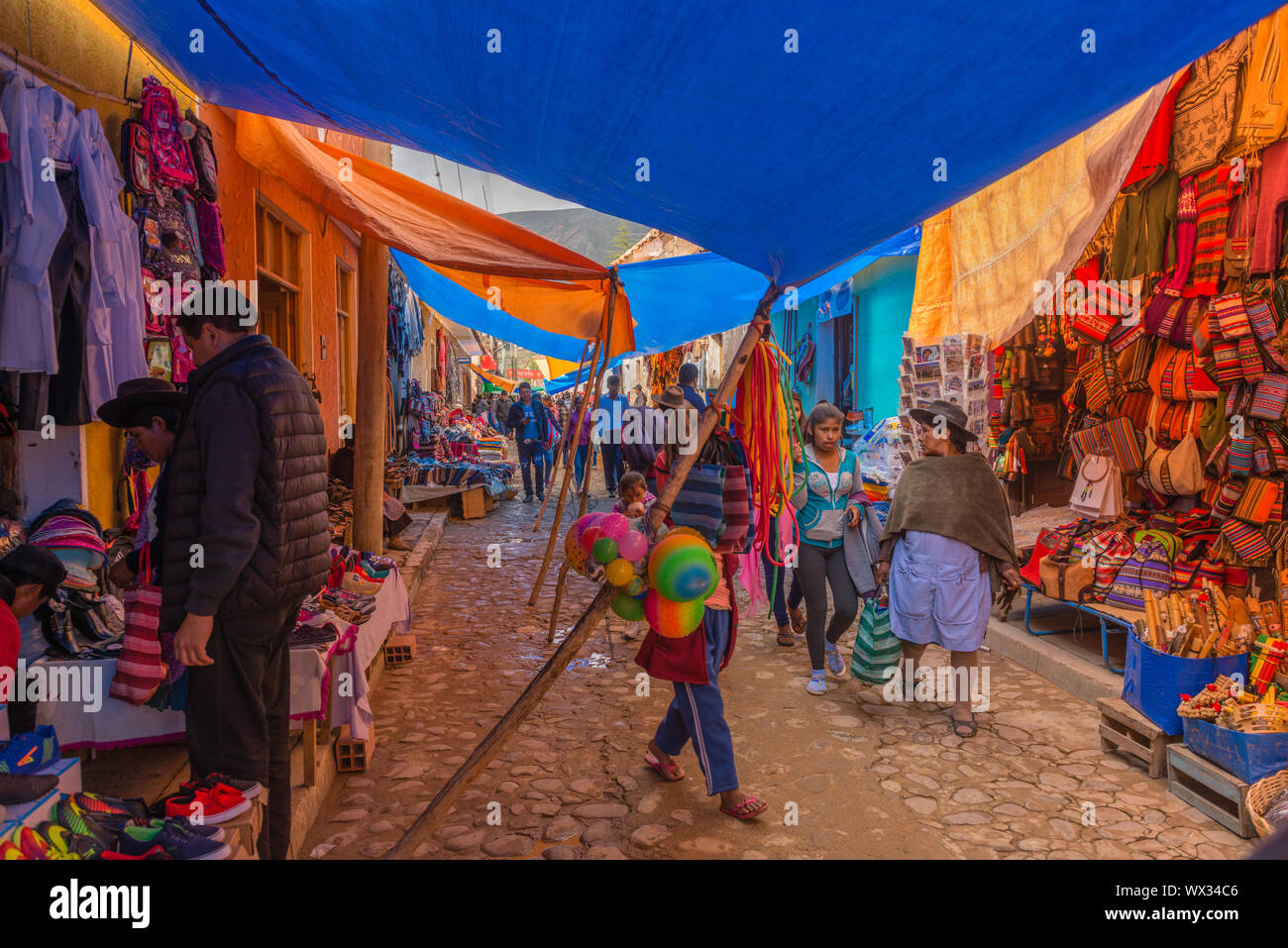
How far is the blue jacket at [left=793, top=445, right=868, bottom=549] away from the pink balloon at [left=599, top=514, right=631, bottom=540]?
101 inches

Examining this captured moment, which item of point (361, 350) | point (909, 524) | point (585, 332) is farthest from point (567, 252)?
point (909, 524)

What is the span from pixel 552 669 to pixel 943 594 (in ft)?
9.15

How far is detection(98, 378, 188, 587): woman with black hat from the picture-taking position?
269cm

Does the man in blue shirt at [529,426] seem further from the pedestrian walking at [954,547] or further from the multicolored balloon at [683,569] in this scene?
the multicolored balloon at [683,569]

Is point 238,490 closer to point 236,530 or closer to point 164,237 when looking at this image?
point 236,530

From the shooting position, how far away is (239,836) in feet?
7.43

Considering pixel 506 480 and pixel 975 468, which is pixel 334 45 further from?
pixel 506 480

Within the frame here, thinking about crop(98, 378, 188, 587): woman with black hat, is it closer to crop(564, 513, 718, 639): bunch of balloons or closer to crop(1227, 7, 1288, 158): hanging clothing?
crop(564, 513, 718, 639): bunch of balloons

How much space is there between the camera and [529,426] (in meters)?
13.8

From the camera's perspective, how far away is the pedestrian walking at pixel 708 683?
3510mm

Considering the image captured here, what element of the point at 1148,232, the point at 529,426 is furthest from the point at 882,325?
the point at 529,426

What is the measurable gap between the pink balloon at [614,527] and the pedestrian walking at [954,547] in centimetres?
243

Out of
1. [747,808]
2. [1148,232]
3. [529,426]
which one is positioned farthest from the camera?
[529,426]

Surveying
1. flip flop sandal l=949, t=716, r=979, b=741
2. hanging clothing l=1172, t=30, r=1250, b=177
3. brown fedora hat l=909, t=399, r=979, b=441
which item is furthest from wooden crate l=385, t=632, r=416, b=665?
hanging clothing l=1172, t=30, r=1250, b=177
